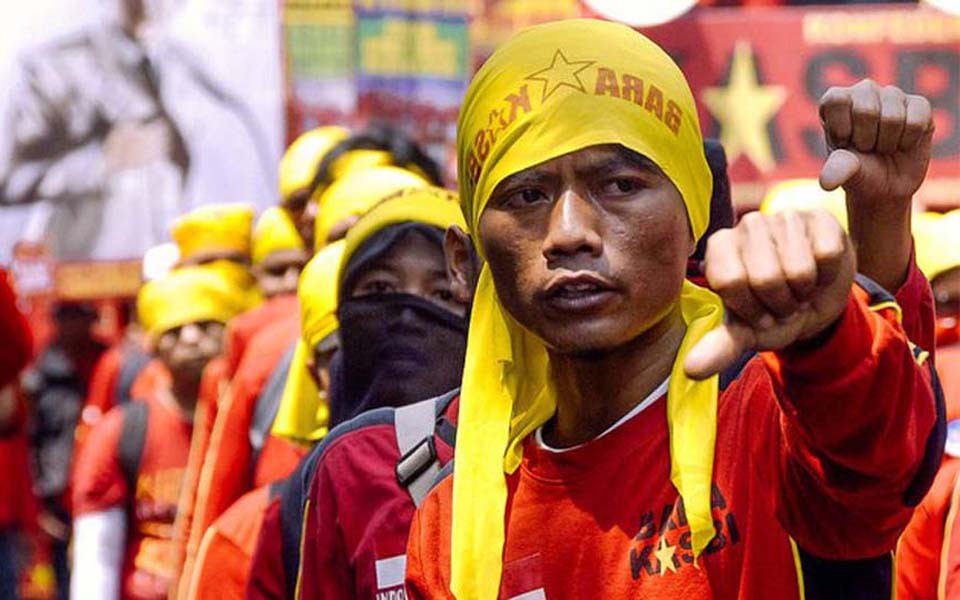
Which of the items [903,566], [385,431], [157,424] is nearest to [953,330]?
[903,566]

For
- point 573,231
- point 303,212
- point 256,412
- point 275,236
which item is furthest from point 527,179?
point 275,236

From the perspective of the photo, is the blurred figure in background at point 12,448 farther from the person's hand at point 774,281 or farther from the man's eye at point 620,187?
the person's hand at point 774,281

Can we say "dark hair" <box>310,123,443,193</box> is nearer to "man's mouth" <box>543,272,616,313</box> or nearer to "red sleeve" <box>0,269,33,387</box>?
"red sleeve" <box>0,269,33,387</box>

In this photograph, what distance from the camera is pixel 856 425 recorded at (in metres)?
2.84

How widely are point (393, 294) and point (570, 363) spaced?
1.84m

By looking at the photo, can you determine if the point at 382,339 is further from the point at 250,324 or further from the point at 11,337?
the point at 250,324

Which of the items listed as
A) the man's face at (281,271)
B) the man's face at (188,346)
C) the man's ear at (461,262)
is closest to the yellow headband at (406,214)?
the man's ear at (461,262)

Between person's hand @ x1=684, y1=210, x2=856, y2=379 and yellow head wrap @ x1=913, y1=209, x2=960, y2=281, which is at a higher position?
person's hand @ x1=684, y1=210, x2=856, y2=379

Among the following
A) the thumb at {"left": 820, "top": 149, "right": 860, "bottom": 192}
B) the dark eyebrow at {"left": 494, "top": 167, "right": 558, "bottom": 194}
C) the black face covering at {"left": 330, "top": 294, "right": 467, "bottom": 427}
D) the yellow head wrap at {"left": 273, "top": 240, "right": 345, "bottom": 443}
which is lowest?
the yellow head wrap at {"left": 273, "top": 240, "right": 345, "bottom": 443}

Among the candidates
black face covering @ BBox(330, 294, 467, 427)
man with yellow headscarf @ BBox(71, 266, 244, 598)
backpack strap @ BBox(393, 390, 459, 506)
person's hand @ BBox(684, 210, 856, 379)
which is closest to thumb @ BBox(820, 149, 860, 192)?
person's hand @ BBox(684, 210, 856, 379)

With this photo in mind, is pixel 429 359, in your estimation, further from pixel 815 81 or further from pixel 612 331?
pixel 815 81

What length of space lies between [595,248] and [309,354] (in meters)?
3.39

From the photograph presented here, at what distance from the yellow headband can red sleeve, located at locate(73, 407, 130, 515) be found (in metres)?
3.79

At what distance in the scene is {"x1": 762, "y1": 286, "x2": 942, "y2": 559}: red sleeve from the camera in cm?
282
